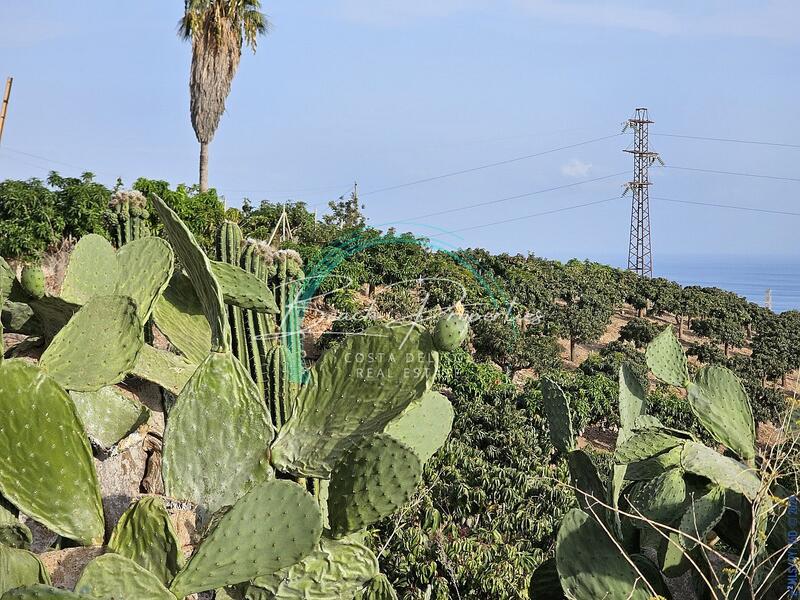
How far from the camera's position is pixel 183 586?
5.97ft

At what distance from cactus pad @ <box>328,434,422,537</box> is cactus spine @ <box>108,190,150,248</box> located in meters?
2.76

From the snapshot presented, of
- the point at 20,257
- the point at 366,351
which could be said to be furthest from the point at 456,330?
the point at 20,257

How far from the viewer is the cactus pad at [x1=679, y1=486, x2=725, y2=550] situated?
2.49 meters

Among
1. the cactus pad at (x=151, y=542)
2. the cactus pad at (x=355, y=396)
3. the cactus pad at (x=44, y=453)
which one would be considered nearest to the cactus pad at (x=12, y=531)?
the cactus pad at (x=44, y=453)

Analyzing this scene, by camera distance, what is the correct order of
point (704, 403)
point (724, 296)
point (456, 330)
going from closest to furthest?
point (456, 330) → point (704, 403) → point (724, 296)

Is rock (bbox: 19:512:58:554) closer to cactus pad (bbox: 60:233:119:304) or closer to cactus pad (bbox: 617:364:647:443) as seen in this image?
cactus pad (bbox: 60:233:119:304)

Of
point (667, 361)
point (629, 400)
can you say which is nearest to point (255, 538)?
point (629, 400)

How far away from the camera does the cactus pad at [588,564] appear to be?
2512 millimetres

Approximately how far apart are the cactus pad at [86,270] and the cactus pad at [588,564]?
154 centimetres

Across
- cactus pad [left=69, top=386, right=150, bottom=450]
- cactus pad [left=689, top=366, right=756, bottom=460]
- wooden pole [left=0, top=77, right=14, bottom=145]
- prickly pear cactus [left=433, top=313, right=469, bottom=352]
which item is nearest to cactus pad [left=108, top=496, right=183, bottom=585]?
cactus pad [left=69, top=386, right=150, bottom=450]

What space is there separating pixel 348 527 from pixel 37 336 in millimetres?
1474

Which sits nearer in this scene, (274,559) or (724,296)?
(274,559)

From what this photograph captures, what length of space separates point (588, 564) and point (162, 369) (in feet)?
4.43

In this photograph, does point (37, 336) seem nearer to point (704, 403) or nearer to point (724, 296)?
point (704, 403)
